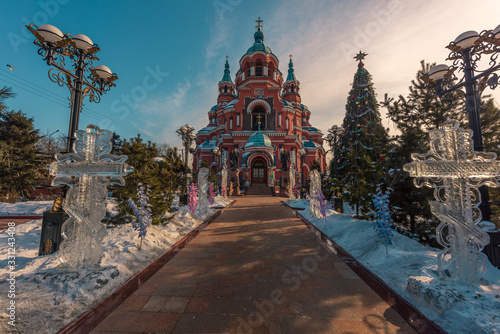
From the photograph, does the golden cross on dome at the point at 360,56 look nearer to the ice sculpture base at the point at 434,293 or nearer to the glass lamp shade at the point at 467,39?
the glass lamp shade at the point at 467,39

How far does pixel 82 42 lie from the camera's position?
4.85 metres

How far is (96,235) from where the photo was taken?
3.16 metres

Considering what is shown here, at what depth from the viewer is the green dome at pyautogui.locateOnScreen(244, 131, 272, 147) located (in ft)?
79.0

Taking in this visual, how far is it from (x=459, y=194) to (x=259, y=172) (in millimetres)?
23271

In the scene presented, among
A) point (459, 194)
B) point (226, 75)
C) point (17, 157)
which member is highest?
point (226, 75)

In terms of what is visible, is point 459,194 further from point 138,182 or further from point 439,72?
point 138,182

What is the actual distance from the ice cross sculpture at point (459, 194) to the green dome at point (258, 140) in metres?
21.4

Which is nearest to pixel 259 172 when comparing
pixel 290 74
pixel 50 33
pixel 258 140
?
pixel 258 140

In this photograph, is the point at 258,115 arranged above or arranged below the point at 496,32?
above

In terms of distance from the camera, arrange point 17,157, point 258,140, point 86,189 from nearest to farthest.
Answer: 1. point 86,189
2. point 17,157
3. point 258,140

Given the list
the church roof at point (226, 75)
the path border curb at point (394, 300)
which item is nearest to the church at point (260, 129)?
the church roof at point (226, 75)

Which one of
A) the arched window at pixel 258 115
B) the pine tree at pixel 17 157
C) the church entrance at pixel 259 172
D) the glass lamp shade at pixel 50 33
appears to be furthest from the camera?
the arched window at pixel 258 115

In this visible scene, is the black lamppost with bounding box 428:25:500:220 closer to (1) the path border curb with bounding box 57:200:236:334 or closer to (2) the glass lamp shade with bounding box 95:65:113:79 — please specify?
(1) the path border curb with bounding box 57:200:236:334

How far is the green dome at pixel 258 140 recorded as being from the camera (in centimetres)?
2409
